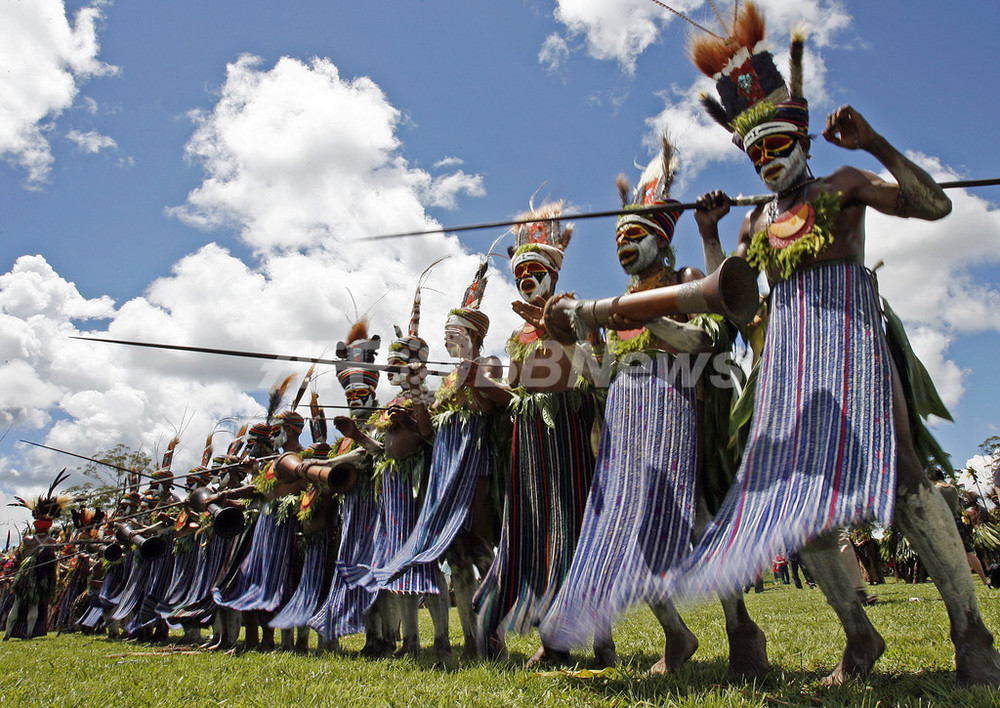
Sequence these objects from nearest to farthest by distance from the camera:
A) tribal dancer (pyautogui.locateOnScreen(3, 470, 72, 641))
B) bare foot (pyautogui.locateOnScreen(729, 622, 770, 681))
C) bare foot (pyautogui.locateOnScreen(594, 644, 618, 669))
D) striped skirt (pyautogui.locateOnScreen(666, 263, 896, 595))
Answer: striped skirt (pyautogui.locateOnScreen(666, 263, 896, 595)), bare foot (pyautogui.locateOnScreen(729, 622, 770, 681)), bare foot (pyautogui.locateOnScreen(594, 644, 618, 669)), tribal dancer (pyautogui.locateOnScreen(3, 470, 72, 641))

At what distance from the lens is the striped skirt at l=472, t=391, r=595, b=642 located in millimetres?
3566

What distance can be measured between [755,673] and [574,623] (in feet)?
2.57

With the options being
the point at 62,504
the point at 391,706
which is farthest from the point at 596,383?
the point at 62,504

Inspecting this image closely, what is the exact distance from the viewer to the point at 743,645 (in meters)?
2.94

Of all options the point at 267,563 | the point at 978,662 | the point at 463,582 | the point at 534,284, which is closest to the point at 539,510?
the point at 463,582

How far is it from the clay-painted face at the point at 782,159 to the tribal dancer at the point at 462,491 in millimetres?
1938

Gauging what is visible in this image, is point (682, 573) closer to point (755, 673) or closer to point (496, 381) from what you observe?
point (755, 673)

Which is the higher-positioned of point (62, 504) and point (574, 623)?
point (62, 504)

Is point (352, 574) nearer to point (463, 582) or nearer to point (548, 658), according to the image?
point (463, 582)

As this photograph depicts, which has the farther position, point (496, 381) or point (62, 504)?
point (62, 504)

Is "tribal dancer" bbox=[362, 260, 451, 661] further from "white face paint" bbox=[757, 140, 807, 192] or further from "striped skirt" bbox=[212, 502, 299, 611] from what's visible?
"white face paint" bbox=[757, 140, 807, 192]

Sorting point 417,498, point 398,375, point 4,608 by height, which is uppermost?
point 398,375

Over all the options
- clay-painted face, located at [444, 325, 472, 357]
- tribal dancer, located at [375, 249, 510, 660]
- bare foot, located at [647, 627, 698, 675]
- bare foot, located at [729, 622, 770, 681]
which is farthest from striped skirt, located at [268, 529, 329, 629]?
bare foot, located at [729, 622, 770, 681]

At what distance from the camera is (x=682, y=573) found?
8.59 feet
